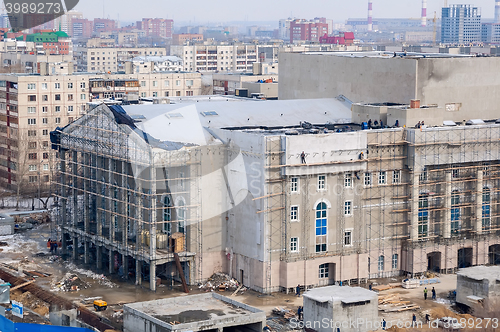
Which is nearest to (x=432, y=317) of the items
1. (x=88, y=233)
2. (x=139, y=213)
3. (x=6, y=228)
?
(x=139, y=213)

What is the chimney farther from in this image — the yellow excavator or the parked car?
the yellow excavator

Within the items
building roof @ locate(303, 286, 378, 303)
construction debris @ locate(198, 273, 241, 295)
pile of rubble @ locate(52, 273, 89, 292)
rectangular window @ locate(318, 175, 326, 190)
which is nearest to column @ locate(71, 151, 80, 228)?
pile of rubble @ locate(52, 273, 89, 292)

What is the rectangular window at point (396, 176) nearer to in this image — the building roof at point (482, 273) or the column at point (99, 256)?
the building roof at point (482, 273)

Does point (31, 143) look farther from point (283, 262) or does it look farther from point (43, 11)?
point (43, 11)

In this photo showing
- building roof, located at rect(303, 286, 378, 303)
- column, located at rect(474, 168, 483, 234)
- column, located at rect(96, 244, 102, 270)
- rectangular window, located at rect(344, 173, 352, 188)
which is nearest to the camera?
building roof, located at rect(303, 286, 378, 303)

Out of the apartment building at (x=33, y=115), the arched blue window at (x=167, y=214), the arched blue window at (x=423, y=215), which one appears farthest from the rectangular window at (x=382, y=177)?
the apartment building at (x=33, y=115)

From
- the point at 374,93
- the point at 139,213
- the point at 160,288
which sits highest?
the point at 374,93
